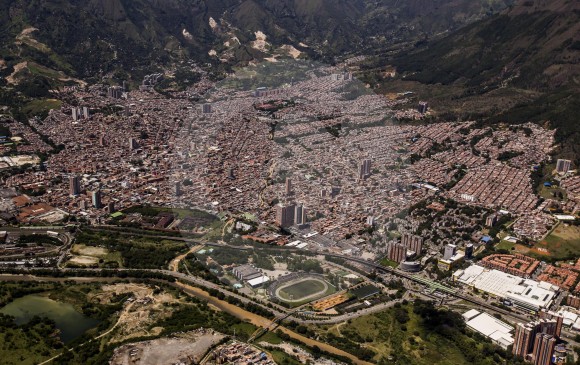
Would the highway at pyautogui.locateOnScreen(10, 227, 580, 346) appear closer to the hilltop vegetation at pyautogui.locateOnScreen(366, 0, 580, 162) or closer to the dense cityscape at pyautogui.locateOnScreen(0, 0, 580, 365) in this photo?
the dense cityscape at pyautogui.locateOnScreen(0, 0, 580, 365)

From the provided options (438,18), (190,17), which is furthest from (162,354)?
(438,18)

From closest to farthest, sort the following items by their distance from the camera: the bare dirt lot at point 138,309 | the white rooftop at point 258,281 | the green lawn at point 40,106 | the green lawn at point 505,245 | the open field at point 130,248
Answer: the bare dirt lot at point 138,309 → the white rooftop at point 258,281 → the open field at point 130,248 → the green lawn at point 505,245 → the green lawn at point 40,106

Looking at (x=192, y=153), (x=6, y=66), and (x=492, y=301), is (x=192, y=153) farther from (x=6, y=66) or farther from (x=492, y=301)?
(x=6, y=66)

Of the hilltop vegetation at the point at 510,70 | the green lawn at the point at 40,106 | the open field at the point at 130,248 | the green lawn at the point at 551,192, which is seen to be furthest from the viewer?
the green lawn at the point at 40,106

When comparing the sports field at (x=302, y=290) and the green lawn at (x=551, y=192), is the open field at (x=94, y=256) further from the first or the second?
the green lawn at (x=551, y=192)

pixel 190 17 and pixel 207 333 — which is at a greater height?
pixel 190 17

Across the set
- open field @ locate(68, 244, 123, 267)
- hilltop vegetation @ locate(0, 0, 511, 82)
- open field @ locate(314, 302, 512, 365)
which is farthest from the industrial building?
hilltop vegetation @ locate(0, 0, 511, 82)

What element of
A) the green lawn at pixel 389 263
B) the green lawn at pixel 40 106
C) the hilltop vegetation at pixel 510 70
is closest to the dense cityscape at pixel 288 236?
the green lawn at pixel 389 263

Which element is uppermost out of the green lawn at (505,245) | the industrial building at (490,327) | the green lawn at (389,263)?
the green lawn at (505,245)
